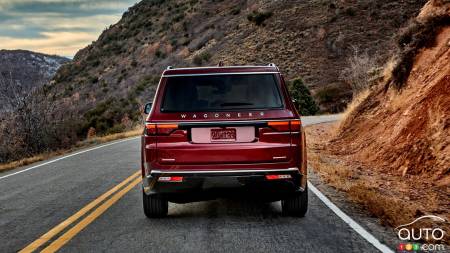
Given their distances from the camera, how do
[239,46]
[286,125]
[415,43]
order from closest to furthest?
[286,125]
[415,43]
[239,46]

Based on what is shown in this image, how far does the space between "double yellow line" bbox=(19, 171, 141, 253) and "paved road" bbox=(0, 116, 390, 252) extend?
52mm

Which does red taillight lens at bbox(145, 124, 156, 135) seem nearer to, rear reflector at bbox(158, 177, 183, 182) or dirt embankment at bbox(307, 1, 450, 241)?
rear reflector at bbox(158, 177, 183, 182)

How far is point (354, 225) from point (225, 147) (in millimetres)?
1729

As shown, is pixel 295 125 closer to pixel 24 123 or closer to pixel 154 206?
pixel 154 206

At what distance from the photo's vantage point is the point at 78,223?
652 centimetres

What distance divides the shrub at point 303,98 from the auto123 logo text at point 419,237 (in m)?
27.1

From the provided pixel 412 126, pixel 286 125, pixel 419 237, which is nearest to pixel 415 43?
pixel 412 126

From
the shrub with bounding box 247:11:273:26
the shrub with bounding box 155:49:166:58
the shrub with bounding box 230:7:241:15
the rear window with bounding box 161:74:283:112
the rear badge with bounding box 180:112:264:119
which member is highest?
the shrub with bounding box 230:7:241:15

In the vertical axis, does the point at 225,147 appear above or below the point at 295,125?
below

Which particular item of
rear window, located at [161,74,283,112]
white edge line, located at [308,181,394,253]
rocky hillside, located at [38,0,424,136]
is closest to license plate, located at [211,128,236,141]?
rear window, located at [161,74,283,112]

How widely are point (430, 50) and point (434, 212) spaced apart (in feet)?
23.3

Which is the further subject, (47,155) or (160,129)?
(47,155)

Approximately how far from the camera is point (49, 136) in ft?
62.9

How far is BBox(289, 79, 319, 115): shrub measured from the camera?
33219mm
